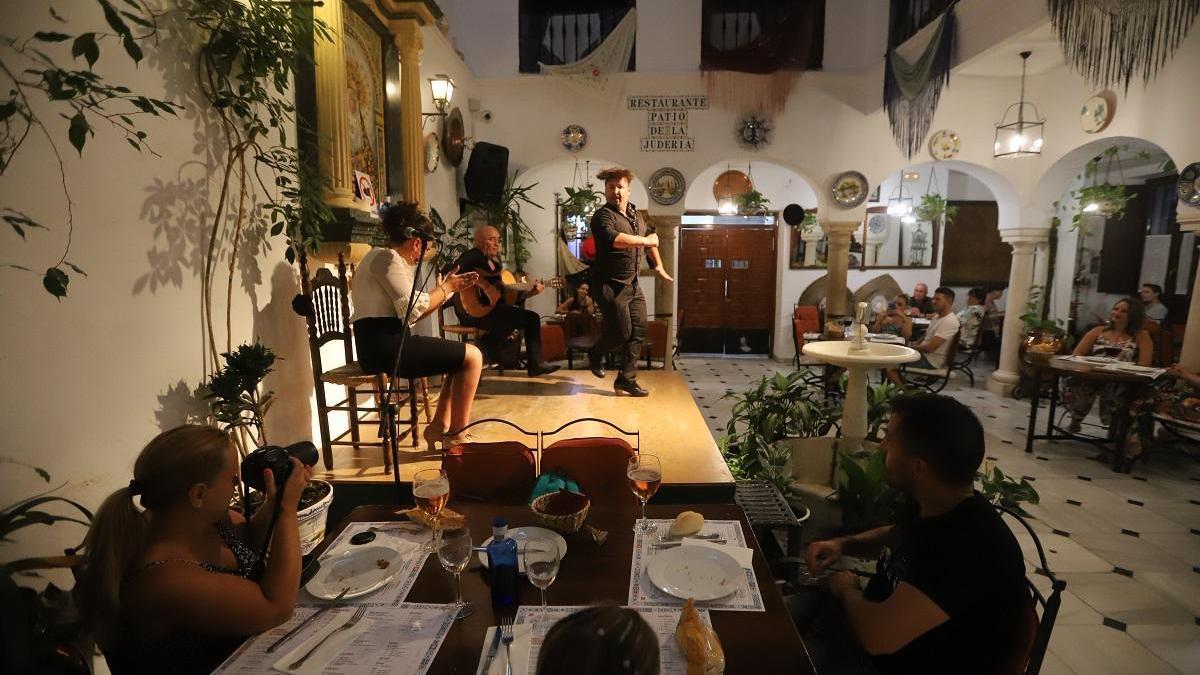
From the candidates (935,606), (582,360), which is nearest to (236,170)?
(935,606)

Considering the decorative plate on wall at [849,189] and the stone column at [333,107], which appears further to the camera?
the decorative plate on wall at [849,189]

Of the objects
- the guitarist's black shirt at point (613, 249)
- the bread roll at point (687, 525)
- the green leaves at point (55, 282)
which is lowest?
the bread roll at point (687, 525)

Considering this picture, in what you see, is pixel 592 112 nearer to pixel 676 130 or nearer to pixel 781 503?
pixel 676 130

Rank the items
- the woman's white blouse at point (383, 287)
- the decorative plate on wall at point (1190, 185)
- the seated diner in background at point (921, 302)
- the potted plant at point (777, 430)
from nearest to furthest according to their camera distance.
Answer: the woman's white blouse at point (383, 287) → the potted plant at point (777, 430) → the decorative plate on wall at point (1190, 185) → the seated diner in background at point (921, 302)

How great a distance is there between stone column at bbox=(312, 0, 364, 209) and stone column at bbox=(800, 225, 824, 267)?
837 cm

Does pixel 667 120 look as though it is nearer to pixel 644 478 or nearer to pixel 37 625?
pixel 644 478

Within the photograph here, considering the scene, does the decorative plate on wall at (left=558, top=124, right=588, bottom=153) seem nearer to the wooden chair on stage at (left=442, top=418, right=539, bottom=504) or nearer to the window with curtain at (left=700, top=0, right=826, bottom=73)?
the window with curtain at (left=700, top=0, right=826, bottom=73)

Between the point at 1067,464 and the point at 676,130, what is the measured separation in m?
5.51

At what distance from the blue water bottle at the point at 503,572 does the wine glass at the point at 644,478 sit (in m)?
0.43

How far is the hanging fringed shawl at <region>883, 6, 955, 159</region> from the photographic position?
19.6 ft

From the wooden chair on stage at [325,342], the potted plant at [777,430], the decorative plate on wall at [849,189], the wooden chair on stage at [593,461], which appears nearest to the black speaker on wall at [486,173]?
the wooden chair on stage at [325,342]

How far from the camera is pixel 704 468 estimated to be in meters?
3.21

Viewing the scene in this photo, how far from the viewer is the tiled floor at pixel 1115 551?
2.51 m

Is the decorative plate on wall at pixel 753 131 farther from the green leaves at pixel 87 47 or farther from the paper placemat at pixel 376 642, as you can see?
the paper placemat at pixel 376 642
